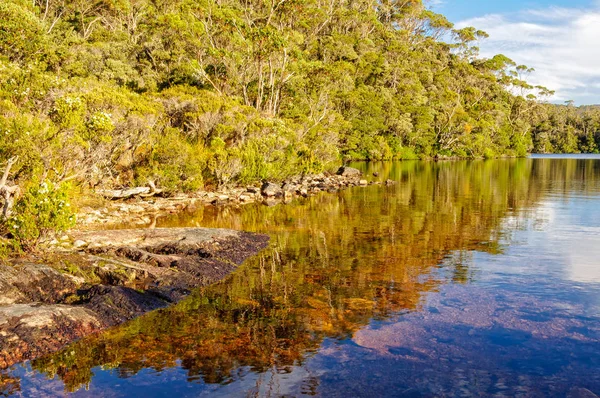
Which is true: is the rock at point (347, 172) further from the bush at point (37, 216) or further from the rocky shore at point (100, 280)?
the bush at point (37, 216)

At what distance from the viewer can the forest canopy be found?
20.8 meters

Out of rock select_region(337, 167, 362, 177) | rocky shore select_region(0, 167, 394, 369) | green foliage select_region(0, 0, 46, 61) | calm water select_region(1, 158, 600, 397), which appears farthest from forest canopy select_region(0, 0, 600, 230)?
calm water select_region(1, 158, 600, 397)

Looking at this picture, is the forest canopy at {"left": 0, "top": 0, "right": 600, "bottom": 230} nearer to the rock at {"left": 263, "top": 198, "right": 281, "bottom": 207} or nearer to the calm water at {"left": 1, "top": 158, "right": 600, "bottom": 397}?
the rock at {"left": 263, "top": 198, "right": 281, "bottom": 207}

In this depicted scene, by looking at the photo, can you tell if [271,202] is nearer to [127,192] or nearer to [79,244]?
[127,192]

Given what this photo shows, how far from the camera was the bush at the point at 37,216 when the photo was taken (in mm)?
13391

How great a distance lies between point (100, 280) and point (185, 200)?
60.9 feet

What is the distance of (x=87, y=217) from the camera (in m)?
23.2

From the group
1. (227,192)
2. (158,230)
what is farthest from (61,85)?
A: (227,192)

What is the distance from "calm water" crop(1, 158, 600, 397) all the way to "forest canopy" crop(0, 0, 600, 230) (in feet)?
31.0

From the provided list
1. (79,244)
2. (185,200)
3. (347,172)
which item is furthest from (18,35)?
(347,172)

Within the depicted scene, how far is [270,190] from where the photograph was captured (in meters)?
36.8

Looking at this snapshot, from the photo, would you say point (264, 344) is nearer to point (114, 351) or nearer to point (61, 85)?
point (114, 351)

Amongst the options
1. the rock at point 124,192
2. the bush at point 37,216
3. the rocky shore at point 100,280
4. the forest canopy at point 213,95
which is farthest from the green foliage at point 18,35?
the bush at point 37,216

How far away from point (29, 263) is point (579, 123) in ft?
616
